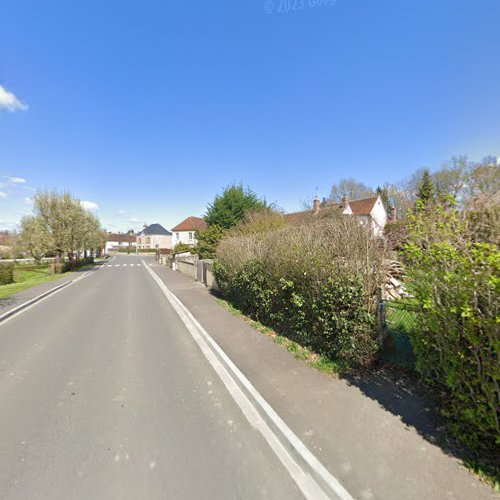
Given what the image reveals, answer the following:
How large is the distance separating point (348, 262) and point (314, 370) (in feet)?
6.31

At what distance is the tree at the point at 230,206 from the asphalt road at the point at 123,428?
1721 cm

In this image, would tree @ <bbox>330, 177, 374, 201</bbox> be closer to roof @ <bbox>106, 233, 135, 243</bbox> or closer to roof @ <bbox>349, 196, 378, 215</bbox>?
roof @ <bbox>349, 196, 378, 215</bbox>

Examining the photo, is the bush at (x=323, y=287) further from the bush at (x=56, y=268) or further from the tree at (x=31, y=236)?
the tree at (x=31, y=236)

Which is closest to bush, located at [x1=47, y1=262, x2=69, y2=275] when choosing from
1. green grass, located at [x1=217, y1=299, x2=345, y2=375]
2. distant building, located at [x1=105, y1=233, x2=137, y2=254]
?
green grass, located at [x1=217, y1=299, x2=345, y2=375]

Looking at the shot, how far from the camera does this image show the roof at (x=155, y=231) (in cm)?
9594

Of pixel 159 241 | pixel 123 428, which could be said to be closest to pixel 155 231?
pixel 159 241

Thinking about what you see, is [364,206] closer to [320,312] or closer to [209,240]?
[209,240]

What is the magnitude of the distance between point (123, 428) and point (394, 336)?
158 inches

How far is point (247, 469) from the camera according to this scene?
2.50m

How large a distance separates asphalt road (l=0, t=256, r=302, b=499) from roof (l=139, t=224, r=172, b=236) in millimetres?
94781

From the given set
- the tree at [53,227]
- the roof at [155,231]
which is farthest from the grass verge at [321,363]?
the roof at [155,231]

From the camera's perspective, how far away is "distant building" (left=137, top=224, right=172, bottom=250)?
92.9m

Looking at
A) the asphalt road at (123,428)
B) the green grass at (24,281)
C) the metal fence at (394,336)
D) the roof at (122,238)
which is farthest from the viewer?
the roof at (122,238)

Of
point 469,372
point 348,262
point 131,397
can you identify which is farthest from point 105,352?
point 469,372
